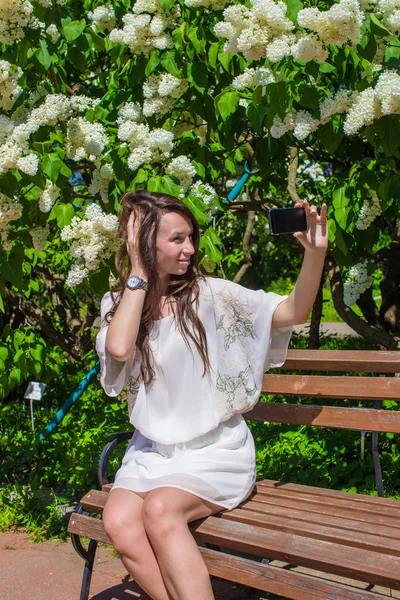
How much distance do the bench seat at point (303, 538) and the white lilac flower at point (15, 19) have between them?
2.09m

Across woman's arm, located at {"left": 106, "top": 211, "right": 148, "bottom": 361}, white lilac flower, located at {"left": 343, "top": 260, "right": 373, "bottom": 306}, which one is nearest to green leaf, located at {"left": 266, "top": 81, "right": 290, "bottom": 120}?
woman's arm, located at {"left": 106, "top": 211, "right": 148, "bottom": 361}

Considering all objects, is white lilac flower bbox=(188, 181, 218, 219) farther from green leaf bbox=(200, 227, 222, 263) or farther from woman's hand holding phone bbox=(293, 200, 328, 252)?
woman's hand holding phone bbox=(293, 200, 328, 252)

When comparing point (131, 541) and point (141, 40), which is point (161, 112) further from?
point (131, 541)

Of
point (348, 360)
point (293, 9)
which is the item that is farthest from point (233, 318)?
point (293, 9)

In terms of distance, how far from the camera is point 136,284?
9.90ft

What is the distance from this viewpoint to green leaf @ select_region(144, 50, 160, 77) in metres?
3.85

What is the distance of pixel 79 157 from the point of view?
393cm

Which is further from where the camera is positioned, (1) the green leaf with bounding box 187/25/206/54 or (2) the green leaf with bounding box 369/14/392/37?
(1) the green leaf with bounding box 187/25/206/54

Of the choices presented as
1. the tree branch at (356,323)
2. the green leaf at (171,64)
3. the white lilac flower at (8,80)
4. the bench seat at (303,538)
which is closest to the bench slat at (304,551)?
the bench seat at (303,538)

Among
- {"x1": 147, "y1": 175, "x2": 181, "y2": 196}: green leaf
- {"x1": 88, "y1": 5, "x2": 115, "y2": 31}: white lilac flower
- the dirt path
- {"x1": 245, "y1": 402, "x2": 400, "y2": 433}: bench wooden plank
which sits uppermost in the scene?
{"x1": 88, "y1": 5, "x2": 115, "y2": 31}: white lilac flower

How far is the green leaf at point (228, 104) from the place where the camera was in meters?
3.59

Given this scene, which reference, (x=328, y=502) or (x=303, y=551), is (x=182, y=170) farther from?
(x=303, y=551)

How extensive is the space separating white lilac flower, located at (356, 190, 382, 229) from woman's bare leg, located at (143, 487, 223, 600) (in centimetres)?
143

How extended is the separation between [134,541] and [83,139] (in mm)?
1984
